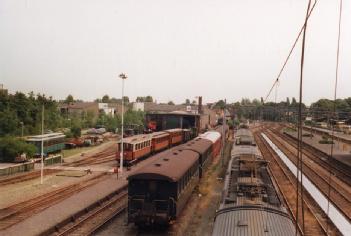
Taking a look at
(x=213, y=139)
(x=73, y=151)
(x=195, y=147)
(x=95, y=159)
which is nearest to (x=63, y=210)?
(x=195, y=147)

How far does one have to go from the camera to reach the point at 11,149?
37.2m

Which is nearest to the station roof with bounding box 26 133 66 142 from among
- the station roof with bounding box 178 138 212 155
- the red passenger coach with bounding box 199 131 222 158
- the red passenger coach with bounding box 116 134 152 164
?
the red passenger coach with bounding box 116 134 152 164

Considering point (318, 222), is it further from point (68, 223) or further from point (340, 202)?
point (68, 223)

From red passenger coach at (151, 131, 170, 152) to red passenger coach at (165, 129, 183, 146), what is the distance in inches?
59.1

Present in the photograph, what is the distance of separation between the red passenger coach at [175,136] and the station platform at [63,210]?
76.8 feet

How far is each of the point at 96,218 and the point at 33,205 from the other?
15.1 feet

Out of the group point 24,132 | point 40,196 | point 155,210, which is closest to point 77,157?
point 24,132

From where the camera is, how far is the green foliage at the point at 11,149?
37344mm

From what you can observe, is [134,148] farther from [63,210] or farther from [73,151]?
[73,151]

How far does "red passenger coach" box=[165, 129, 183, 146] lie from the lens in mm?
53203

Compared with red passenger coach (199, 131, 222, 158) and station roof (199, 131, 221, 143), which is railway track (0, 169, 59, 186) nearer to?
station roof (199, 131, 221, 143)

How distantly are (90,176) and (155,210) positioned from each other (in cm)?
1640

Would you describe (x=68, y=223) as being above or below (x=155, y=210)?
below

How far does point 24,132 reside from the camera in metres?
54.8
